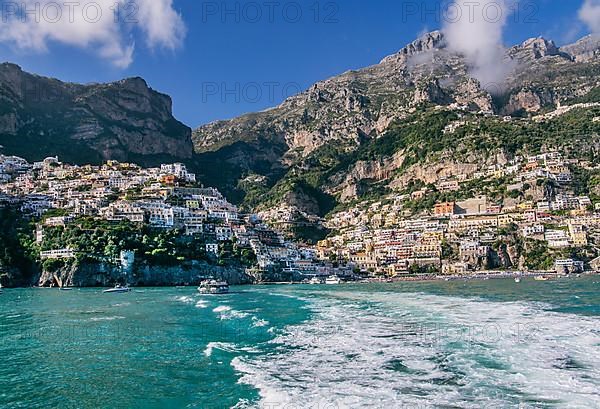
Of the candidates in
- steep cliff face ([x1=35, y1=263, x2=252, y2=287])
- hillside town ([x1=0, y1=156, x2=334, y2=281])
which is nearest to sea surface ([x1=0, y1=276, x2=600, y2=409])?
steep cliff face ([x1=35, y1=263, x2=252, y2=287])

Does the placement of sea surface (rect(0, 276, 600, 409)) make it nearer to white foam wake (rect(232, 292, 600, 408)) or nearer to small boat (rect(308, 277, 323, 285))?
white foam wake (rect(232, 292, 600, 408))

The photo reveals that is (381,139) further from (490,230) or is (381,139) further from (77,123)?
(77,123)

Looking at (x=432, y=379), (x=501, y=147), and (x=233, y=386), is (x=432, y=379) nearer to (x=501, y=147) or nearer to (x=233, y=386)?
(x=233, y=386)

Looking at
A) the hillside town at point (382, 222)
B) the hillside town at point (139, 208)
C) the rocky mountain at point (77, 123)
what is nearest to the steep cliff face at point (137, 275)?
the hillside town at point (139, 208)

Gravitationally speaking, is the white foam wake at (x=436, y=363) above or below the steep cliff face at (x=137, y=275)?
below

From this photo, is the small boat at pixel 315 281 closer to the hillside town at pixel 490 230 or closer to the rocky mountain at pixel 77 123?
the hillside town at pixel 490 230
